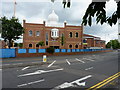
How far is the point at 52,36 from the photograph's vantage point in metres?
39.2

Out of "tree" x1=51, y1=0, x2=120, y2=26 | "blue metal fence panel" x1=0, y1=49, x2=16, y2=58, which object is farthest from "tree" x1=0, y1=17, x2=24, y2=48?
"tree" x1=51, y1=0, x2=120, y2=26

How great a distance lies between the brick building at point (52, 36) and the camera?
37188 mm

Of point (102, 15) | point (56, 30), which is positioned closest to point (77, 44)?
point (56, 30)

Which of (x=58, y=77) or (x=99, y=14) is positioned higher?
(x=99, y=14)

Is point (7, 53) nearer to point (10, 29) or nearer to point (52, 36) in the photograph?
point (10, 29)

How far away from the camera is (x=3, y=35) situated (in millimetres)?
21938

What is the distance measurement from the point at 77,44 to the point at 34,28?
17452 mm

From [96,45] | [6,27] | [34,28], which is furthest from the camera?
[96,45]

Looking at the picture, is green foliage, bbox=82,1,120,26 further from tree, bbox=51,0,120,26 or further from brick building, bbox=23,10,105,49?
brick building, bbox=23,10,105,49

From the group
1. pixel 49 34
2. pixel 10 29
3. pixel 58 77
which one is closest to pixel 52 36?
pixel 49 34

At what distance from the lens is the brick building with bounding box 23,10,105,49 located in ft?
122

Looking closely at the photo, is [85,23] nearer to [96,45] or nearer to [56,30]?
[56,30]

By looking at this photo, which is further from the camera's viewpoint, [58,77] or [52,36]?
[52,36]

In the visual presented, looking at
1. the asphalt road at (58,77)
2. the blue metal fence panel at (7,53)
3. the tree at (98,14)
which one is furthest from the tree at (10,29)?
the tree at (98,14)
